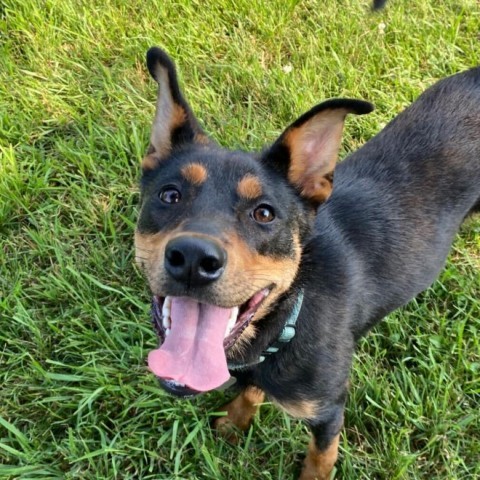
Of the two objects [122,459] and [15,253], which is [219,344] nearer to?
[122,459]

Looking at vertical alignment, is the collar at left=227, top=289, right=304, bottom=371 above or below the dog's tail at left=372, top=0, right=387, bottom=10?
below

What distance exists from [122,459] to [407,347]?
1.94m

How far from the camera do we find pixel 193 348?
97.8 inches

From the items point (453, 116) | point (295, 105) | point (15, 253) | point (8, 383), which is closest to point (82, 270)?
point (15, 253)

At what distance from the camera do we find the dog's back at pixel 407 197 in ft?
11.0

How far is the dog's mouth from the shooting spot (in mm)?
2471

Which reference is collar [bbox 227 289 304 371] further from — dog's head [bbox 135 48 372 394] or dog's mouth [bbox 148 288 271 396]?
dog's mouth [bbox 148 288 271 396]

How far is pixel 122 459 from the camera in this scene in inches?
130

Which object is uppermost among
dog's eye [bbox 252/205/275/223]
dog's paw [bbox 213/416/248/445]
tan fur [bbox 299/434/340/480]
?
dog's eye [bbox 252/205/275/223]

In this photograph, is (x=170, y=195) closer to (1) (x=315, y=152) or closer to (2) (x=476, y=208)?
(1) (x=315, y=152)

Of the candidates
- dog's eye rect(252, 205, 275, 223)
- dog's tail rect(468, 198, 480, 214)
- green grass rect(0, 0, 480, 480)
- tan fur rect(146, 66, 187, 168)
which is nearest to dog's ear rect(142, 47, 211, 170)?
tan fur rect(146, 66, 187, 168)

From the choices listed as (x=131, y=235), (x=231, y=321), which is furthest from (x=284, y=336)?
(x=131, y=235)

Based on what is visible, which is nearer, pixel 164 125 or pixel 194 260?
pixel 194 260

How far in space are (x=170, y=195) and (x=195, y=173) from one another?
160 millimetres
